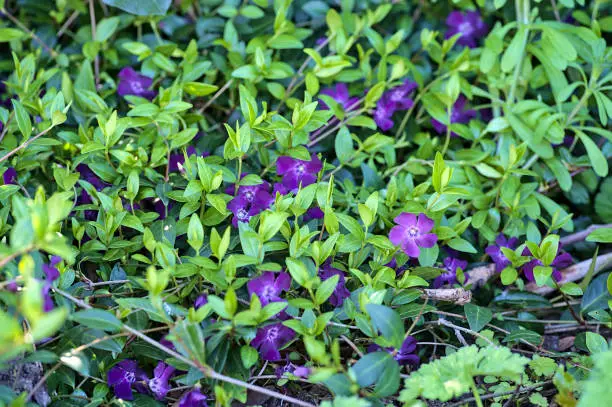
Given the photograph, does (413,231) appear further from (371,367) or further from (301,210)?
(371,367)

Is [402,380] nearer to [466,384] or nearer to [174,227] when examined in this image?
[466,384]

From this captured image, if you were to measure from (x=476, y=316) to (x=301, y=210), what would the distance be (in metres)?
0.46

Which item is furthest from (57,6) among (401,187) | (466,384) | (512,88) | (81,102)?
(466,384)

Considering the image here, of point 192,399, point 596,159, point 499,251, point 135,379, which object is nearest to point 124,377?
point 135,379

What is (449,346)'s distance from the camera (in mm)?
1498

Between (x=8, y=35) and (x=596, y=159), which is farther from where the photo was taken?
(x=8, y=35)

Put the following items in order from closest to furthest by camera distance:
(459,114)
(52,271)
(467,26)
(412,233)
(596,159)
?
(52,271), (412,233), (596,159), (459,114), (467,26)

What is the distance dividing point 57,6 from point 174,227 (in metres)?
1.04

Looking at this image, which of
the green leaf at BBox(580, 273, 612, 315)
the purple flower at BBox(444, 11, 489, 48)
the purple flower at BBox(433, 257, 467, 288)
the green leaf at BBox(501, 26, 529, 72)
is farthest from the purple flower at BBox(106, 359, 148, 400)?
the purple flower at BBox(444, 11, 489, 48)

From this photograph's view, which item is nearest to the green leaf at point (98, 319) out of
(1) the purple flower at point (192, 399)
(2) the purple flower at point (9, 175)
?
(1) the purple flower at point (192, 399)

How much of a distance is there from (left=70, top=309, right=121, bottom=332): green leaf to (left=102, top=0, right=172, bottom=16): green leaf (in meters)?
1.01

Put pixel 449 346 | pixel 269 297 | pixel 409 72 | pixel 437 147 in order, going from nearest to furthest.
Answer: pixel 269 297
pixel 449 346
pixel 437 147
pixel 409 72

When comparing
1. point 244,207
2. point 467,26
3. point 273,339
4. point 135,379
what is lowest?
point 135,379

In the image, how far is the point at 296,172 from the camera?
1.63 metres
